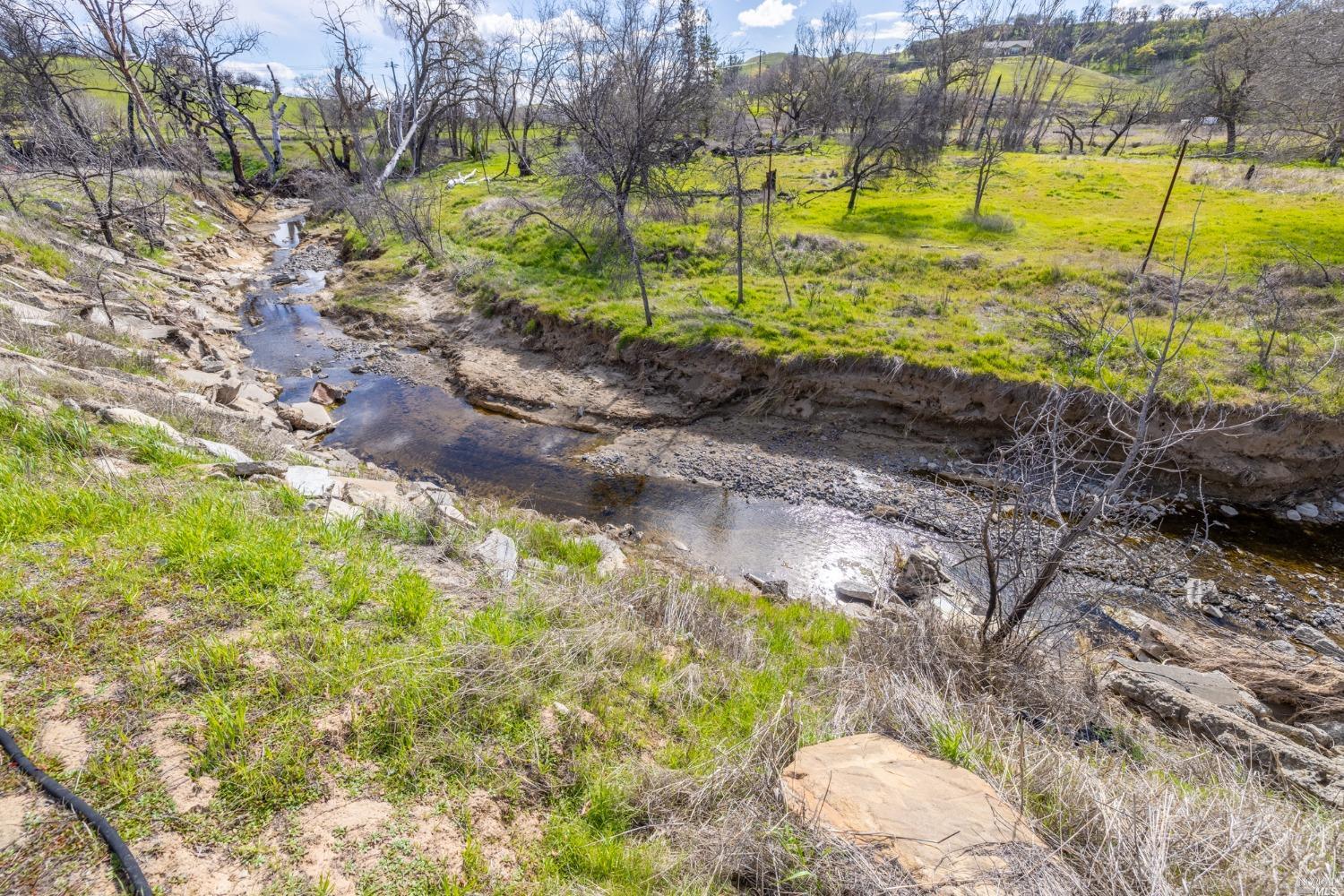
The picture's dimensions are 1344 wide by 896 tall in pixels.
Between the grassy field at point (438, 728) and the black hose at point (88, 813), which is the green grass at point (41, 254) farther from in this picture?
the black hose at point (88, 813)

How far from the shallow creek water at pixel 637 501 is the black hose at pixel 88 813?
7.23 metres

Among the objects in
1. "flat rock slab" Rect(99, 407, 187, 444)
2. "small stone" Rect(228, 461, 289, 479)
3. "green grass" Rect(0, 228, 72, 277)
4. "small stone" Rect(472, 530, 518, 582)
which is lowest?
"small stone" Rect(472, 530, 518, 582)

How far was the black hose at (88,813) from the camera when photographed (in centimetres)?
197

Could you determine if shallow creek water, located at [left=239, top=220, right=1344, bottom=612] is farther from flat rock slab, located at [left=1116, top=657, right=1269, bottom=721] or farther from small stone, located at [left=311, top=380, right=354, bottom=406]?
flat rock slab, located at [left=1116, top=657, right=1269, bottom=721]

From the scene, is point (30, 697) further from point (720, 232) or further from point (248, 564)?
point (720, 232)

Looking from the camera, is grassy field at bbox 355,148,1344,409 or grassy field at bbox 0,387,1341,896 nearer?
grassy field at bbox 0,387,1341,896

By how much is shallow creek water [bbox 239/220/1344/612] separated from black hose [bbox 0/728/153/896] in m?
7.23

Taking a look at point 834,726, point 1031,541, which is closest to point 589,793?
point 834,726

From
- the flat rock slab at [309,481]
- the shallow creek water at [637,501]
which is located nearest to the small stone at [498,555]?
the flat rock slab at [309,481]

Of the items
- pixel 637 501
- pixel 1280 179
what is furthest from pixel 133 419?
pixel 1280 179

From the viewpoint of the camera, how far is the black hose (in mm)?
1974

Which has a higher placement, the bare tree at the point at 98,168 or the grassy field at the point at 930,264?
the bare tree at the point at 98,168

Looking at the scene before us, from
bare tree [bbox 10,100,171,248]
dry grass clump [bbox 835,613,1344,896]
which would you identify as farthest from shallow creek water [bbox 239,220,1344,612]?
bare tree [bbox 10,100,171,248]

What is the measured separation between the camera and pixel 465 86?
31359 millimetres
